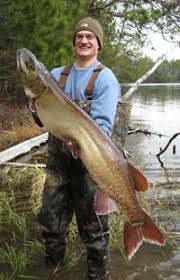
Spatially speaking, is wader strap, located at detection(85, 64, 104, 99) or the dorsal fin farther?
wader strap, located at detection(85, 64, 104, 99)

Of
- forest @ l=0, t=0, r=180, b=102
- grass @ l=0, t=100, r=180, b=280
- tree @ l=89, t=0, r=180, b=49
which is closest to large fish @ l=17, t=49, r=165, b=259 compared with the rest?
grass @ l=0, t=100, r=180, b=280

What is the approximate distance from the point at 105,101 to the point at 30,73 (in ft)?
3.11

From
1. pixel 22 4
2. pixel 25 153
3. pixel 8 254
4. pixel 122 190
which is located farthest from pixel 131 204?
pixel 22 4

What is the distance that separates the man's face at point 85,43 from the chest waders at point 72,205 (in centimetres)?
16

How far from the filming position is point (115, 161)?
349cm

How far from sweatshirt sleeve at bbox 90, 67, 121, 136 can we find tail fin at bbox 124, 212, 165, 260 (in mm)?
753

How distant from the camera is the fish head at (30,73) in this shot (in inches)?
125

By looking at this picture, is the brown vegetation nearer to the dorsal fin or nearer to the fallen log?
the fallen log

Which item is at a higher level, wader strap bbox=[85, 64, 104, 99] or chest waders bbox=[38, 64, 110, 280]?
wader strap bbox=[85, 64, 104, 99]

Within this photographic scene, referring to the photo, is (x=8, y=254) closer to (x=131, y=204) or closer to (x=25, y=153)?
(x=131, y=204)

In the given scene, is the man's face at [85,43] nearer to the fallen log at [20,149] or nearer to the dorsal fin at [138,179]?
the dorsal fin at [138,179]

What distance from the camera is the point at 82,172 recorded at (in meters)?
4.28

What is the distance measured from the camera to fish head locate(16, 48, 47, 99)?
125 inches

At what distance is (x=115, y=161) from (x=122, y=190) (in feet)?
0.71
